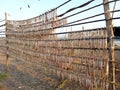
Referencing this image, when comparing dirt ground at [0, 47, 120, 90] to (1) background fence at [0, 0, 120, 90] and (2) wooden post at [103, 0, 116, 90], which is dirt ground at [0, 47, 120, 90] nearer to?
(1) background fence at [0, 0, 120, 90]

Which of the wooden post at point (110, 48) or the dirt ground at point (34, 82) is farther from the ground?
the wooden post at point (110, 48)

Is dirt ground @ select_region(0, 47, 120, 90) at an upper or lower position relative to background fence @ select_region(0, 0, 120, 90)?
lower

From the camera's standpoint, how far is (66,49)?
6.60 m

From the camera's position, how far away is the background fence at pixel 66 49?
5.32 meters

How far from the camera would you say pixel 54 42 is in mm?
7223

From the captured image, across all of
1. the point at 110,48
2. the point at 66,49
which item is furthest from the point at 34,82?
the point at 110,48

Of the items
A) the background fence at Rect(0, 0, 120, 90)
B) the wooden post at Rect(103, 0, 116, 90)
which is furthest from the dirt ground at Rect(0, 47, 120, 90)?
the wooden post at Rect(103, 0, 116, 90)

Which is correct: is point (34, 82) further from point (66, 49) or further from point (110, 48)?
point (110, 48)

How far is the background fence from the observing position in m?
5.32

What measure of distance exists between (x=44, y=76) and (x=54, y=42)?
7.49 feet

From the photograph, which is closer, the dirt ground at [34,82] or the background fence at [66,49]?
the background fence at [66,49]

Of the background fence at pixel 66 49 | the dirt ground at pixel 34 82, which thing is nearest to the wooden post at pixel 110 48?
the background fence at pixel 66 49

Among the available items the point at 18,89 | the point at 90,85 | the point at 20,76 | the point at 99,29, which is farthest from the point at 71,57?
the point at 20,76

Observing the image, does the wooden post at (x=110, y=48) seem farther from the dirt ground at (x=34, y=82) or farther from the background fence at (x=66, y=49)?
the dirt ground at (x=34, y=82)
